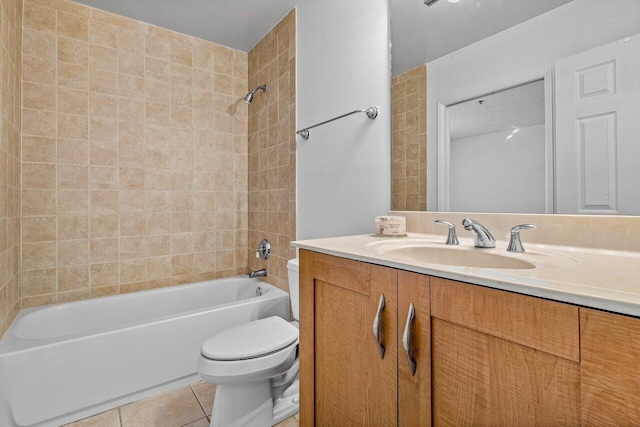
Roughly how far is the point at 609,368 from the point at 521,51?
40.6 inches

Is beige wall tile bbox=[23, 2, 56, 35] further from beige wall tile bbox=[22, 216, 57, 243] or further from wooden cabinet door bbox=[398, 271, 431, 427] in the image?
wooden cabinet door bbox=[398, 271, 431, 427]

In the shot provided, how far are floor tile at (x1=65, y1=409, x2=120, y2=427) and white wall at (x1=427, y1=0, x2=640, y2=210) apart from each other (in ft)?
5.82

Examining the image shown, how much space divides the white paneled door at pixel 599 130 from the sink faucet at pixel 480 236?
236 millimetres

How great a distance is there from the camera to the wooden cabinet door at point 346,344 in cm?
72

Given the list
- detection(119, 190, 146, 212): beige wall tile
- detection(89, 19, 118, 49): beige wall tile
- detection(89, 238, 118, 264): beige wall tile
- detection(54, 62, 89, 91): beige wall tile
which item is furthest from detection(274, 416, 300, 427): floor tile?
detection(89, 19, 118, 49): beige wall tile

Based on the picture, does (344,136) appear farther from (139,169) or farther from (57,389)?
(57,389)

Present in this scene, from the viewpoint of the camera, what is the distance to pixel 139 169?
7.07 feet

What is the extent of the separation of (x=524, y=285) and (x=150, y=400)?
184 centimetres

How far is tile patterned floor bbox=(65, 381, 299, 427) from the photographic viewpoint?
1.41 metres

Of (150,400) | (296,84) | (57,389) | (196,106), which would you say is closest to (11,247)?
(57,389)

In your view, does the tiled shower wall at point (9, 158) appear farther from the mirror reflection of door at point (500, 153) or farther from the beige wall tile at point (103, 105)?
the mirror reflection of door at point (500, 153)

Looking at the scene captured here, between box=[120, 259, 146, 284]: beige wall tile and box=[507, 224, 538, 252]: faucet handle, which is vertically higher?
box=[507, 224, 538, 252]: faucet handle

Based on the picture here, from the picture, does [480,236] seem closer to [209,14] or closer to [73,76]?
[209,14]

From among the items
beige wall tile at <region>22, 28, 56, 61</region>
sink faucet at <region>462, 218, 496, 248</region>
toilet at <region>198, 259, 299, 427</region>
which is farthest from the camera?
beige wall tile at <region>22, 28, 56, 61</region>
